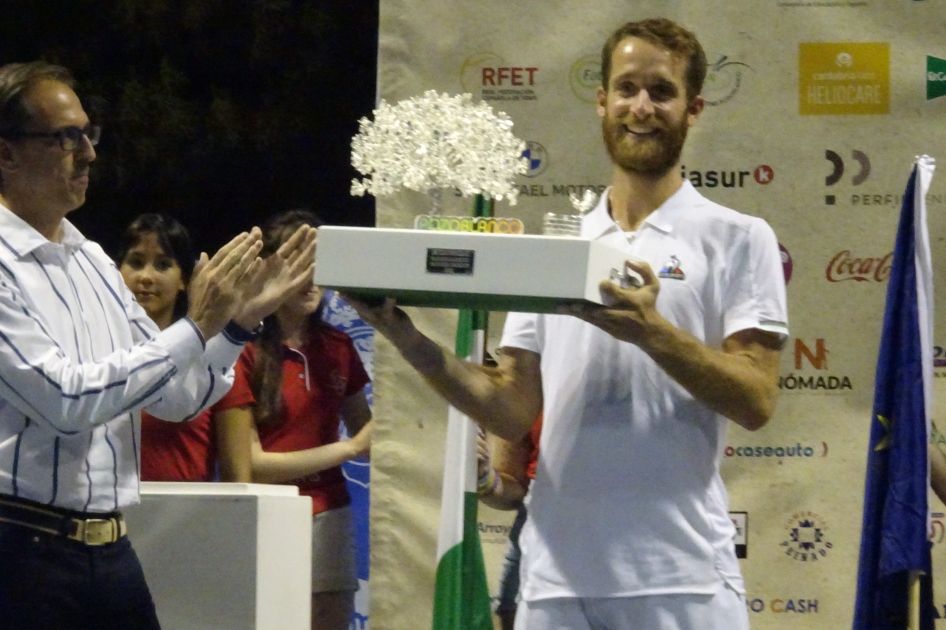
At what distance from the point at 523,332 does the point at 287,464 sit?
1.72 m

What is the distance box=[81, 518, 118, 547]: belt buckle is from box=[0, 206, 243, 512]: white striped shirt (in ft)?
0.09

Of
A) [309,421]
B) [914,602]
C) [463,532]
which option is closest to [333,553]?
[309,421]

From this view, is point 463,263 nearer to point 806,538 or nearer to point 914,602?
point 914,602

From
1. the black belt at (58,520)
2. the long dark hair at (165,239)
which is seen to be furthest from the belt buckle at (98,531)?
the long dark hair at (165,239)

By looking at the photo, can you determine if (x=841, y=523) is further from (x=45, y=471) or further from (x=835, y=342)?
(x=45, y=471)

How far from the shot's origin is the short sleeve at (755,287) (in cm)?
255

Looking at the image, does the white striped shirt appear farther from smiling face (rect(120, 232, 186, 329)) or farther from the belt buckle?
smiling face (rect(120, 232, 186, 329))

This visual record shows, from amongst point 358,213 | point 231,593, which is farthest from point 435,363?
point 358,213

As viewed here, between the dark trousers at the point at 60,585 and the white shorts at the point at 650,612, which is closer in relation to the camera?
the white shorts at the point at 650,612

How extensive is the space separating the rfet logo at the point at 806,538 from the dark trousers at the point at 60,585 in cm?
272

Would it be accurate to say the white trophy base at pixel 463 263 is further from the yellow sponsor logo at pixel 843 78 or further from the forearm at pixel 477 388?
the yellow sponsor logo at pixel 843 78

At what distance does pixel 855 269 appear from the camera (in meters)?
4.71

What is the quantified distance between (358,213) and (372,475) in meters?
4.95

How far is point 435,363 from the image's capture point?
2637mm
